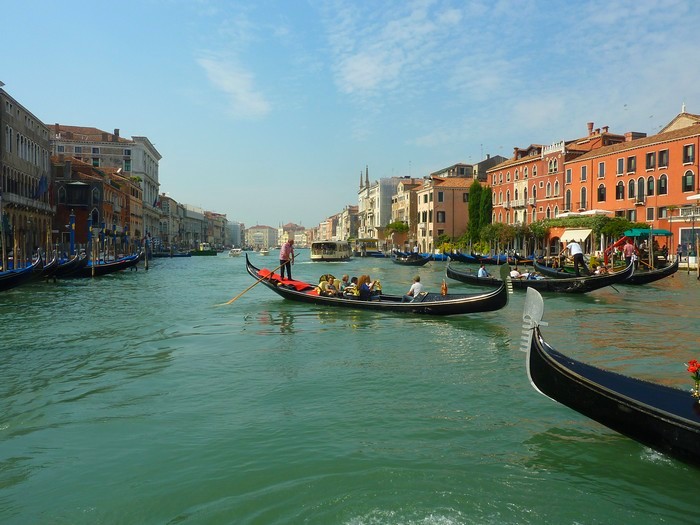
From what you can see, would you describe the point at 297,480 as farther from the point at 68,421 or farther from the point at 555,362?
A: the point at 68,421

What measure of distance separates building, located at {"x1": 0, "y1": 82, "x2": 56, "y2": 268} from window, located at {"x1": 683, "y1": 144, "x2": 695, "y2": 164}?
24.5 meters

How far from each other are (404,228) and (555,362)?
50765mm

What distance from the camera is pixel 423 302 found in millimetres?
9984

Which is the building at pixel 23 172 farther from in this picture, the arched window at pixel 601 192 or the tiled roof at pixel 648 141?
the tiled roof at pixel 648 141

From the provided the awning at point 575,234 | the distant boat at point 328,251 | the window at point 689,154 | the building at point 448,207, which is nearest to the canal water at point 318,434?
the window at point 689,154

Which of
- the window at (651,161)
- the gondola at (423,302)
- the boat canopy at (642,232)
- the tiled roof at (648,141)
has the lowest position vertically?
the gondola at (423,302)

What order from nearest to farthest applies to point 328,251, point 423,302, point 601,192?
1. point 423,302
2. point 601,192
3. point 328,251

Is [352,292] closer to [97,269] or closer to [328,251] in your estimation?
[97,269]

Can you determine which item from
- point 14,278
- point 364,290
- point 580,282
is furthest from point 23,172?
point 580,282

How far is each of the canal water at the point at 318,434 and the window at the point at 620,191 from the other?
19812 mm

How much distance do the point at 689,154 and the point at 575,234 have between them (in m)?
6.01

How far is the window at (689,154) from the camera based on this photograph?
23.2 metres

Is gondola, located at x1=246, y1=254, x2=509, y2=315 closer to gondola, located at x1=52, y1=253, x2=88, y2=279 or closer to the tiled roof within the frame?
gondola, located at x1=52, y1=253, x2=88, y2=279

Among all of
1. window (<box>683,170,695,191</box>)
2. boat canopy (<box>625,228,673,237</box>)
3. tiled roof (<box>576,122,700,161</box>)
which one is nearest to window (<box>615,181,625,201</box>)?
tiled roof (<box>576,122,700,161</box>)
